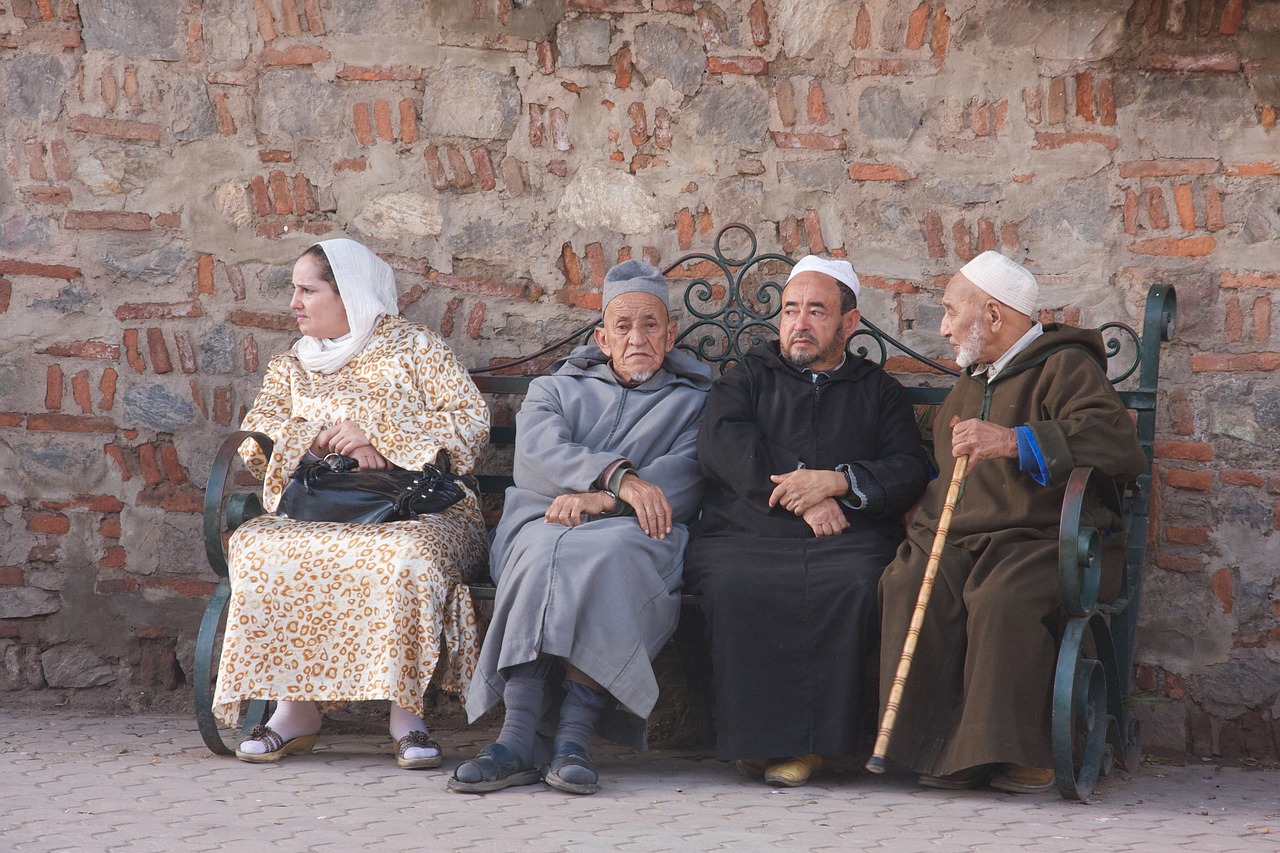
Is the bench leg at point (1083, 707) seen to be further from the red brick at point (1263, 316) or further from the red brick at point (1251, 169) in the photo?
the red brick at point (1251, 169)

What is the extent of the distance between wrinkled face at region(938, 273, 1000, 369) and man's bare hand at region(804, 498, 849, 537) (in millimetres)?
603

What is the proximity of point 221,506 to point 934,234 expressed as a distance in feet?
8.35

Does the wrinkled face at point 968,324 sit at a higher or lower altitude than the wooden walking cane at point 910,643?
higher

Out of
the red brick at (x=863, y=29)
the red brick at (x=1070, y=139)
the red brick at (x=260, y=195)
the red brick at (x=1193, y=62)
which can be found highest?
the red brick at (x=863, y=29)

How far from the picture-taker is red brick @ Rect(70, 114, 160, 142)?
507cm

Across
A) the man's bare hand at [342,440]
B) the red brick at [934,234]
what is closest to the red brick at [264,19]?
the man's bare hand at [342,440]

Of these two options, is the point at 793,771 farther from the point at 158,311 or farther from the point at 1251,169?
the point at 158,311

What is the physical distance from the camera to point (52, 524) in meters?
5.10

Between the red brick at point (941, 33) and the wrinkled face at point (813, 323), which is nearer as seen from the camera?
the wrinkled face at point (813, 323)

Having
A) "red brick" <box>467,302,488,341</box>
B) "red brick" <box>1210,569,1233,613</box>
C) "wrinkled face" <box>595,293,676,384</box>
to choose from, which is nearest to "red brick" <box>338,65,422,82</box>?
"red brick" <box>467,302,488,341</box>

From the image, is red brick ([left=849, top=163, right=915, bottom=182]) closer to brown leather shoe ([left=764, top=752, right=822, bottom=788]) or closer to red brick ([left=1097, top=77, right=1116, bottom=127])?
red brick ([left=1097, top=77, right=1116, bottom=127])

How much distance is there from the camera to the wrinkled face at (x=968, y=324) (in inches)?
167

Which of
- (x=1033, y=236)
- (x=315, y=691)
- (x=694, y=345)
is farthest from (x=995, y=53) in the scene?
(x=315, y=691)

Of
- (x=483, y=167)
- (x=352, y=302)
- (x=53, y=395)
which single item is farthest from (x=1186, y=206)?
(x=53, y=395)
